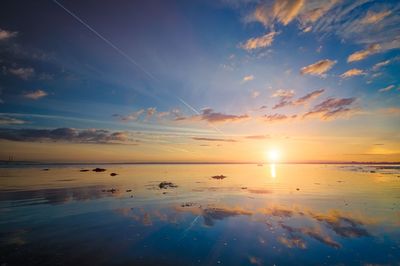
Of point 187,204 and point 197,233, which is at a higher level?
point 187,204

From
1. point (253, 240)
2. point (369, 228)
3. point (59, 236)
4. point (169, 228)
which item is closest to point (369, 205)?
point (369, 228)

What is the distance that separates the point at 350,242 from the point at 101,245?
615 inches

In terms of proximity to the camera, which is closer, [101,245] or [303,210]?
[101,245]

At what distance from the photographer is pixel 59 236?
598 inches

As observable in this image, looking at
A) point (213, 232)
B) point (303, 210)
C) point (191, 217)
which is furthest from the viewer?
point (303, 210)

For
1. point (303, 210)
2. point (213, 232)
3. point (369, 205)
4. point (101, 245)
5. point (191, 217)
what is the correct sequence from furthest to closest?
point (369, 205) → point (303, 210) → point (191, 217) → point (213, 232) → point (101, 245)

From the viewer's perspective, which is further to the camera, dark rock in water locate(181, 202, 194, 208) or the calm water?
dark rock in water locate(181, 202, 194, 208)

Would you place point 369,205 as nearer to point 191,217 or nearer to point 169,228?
point 191,217

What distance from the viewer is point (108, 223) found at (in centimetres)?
1881

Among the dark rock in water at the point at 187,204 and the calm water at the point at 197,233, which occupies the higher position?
the dark rock in water at the point at 187,204

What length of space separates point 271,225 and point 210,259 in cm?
809

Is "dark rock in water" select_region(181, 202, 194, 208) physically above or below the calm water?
above

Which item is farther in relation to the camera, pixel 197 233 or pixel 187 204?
pixel 187 204

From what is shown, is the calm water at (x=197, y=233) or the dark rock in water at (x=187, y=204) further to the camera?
the dark rock in water at (x=187, y=204)
